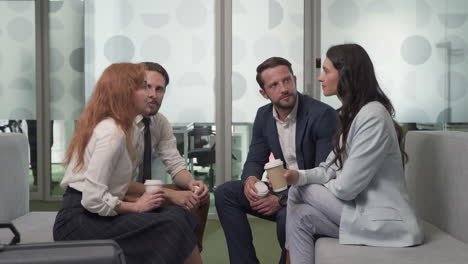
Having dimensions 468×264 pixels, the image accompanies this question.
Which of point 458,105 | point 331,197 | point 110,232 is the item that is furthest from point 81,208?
point 458,105

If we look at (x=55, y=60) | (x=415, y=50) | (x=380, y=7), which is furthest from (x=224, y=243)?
(x=55, y=60)

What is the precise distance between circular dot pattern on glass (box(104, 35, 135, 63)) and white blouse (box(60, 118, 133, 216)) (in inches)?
122

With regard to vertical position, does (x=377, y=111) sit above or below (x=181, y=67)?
below

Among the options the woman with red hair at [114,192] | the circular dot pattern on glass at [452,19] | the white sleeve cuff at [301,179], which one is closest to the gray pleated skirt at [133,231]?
the woman with red hair at [114,192]

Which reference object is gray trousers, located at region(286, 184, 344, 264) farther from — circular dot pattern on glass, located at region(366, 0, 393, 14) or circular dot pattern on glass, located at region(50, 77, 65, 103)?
circular dot pattern on glass, located at region(50, 77, 65, 103)

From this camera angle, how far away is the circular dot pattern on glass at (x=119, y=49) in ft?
17.1

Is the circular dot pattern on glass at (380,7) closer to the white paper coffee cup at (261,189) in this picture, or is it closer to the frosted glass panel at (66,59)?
the frosted glass panel at (66,59)

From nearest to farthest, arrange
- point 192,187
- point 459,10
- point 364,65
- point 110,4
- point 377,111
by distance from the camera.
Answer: point 377,111
point 364,65
point 192,187
point 459,10
point 110,4

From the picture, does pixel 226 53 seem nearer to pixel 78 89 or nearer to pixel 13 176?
pixel 78 89

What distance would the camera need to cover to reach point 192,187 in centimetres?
283

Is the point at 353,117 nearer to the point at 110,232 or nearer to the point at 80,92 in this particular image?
the point at 110,232

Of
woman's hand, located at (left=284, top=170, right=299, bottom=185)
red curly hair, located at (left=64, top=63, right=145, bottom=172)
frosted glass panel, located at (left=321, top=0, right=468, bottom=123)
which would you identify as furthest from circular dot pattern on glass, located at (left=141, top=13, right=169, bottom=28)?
woman's hand, located at (left=284, top=170, right=299, bottom=185)

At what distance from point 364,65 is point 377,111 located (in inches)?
9.8

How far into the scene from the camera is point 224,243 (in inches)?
161
